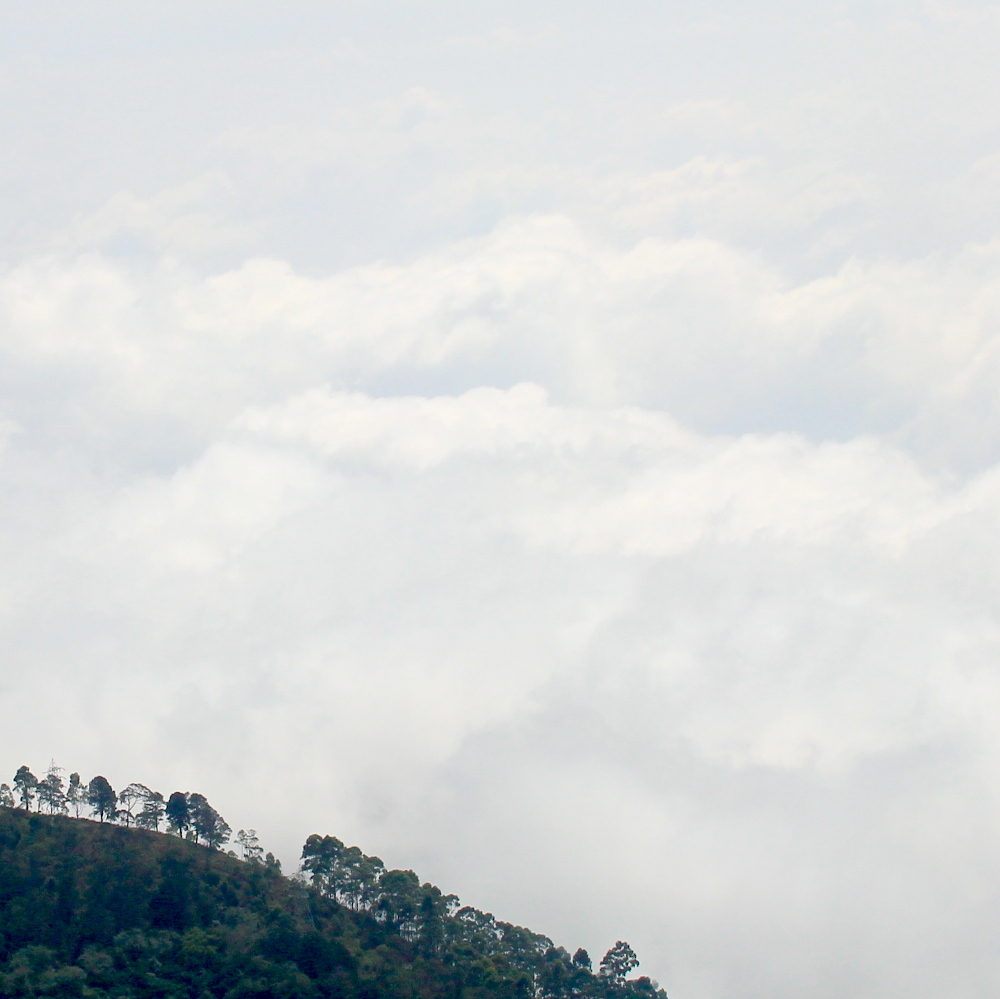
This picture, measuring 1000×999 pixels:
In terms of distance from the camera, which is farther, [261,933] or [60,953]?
[261,933]

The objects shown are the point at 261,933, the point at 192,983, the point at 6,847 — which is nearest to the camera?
the point at 192,983

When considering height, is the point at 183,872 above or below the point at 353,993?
above

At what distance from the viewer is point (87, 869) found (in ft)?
632

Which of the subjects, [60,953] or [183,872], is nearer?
[60,953]

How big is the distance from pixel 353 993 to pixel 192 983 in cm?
2501

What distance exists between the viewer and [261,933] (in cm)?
18275

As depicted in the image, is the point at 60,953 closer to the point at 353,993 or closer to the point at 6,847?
the point at 6,847

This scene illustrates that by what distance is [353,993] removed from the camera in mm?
175000

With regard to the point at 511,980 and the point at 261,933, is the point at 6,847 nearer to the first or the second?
the point at 261,933

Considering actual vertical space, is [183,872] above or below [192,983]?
above

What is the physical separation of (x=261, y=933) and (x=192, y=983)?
15959 mm

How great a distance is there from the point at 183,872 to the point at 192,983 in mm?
29571

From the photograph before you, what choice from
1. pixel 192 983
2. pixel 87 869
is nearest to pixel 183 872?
pixel 87 869

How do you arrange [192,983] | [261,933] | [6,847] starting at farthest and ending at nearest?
[6,847] → [261,933] → [192,983]
